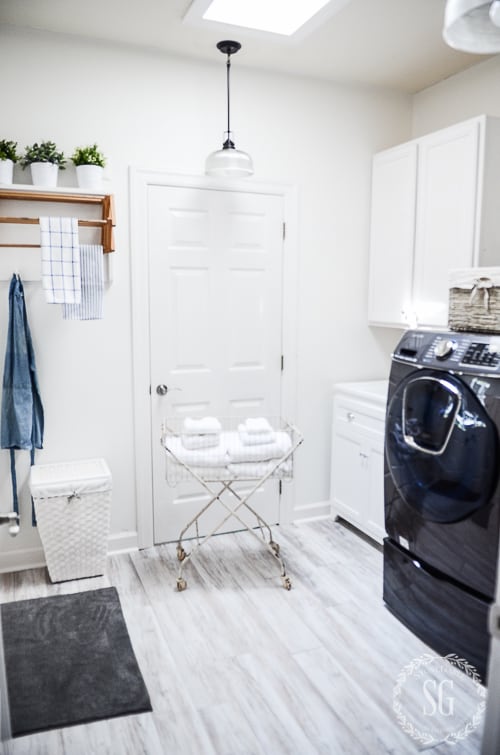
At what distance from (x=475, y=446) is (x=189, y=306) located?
184 centimetres

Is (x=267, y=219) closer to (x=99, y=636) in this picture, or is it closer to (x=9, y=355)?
(x=9, y=355)

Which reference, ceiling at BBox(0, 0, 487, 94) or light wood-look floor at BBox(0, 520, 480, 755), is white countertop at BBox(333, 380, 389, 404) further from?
ceiling at BBox(0, 0, 487, 94)

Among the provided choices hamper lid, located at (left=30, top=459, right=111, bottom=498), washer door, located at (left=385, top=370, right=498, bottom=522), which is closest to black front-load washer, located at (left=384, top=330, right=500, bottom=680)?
washer door, located at (left=385, top=370, right=498, bottom=522)

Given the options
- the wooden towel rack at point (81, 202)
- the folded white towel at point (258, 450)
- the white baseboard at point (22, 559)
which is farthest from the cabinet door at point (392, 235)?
the white baseboard at point (22, 559)

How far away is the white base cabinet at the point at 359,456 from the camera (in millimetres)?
3314

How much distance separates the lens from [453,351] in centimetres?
232

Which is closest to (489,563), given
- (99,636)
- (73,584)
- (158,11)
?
(99,636)

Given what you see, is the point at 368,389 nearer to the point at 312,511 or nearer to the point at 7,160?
the point at 312,511

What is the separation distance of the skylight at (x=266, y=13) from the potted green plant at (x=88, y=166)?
32.3 inches

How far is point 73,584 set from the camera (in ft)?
9.84

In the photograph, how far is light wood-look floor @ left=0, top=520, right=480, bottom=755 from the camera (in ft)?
6.43

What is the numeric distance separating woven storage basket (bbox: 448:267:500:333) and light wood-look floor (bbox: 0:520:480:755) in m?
1.34
